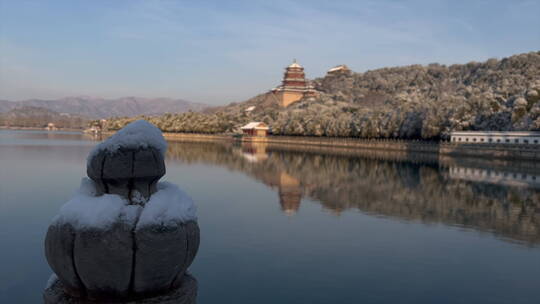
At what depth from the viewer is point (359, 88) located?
155m

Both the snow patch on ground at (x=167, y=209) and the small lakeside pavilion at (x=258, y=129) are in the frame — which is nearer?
the snow patch on ground at (x=167, y=209)

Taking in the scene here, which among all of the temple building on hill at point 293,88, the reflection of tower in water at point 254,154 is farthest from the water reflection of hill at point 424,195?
the temple building on hill at point 293,88

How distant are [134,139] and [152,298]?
1.76 metres

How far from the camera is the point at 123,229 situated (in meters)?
4.60

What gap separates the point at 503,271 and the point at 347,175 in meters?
22.0

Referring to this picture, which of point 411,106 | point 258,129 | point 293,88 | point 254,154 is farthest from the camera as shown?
point 293,88

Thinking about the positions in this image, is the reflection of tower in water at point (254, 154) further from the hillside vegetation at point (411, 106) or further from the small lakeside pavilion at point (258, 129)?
the hillside vegetation at point (411, 106)

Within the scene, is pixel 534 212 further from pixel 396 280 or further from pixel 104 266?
pixel 104 266

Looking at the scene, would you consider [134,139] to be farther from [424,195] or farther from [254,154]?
[254,154]

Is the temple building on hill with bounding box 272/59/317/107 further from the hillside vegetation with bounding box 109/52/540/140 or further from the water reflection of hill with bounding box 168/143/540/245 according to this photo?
the water reflection of hill with bounding box 168/143/540/245

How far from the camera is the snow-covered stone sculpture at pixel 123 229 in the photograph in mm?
4547

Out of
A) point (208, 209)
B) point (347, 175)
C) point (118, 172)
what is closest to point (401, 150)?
point (347, 175)

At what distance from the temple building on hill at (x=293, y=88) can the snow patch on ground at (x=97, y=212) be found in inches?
5330

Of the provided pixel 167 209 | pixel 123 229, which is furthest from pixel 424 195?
pixel 123 229
